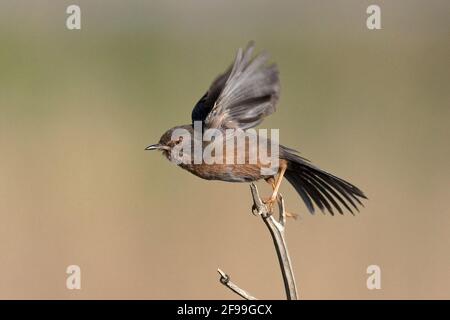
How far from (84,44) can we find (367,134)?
13.4ft

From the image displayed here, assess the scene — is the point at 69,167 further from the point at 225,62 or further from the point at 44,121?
the point at 225,62

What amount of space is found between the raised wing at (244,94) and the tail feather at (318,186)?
35cm

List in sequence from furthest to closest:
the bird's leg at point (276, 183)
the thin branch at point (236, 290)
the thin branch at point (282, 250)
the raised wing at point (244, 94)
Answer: the bird's leg at point (276, 183) < the raised wing at point (244, 94) < the thin branch at point (236, 290) < the thin branch at point (282, 250)

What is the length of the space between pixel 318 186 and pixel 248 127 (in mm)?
571

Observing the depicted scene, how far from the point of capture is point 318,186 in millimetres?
4500

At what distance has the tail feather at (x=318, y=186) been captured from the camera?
426 cm

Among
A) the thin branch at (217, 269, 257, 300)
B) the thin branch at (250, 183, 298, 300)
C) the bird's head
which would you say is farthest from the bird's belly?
the thin branch at (217, 269, 257, 300)

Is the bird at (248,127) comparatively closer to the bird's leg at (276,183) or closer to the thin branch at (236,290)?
the bird's leg at (276,183)

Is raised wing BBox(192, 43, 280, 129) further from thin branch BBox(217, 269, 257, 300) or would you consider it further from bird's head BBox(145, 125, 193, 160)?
thin branch BBox(217, 269, 257, 300)

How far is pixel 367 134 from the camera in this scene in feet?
28.4

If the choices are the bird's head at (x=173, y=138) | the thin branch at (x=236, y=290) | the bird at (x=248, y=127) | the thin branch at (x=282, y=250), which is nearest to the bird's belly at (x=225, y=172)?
the bird at (x=248, y=127)

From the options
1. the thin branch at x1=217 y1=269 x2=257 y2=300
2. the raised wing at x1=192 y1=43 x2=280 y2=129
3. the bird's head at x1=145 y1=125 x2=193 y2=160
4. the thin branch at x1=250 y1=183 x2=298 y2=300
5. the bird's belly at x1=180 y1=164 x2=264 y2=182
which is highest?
the raised wing at x1=192 y1=43 x2=280 y2=129

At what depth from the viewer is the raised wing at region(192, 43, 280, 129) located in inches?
158

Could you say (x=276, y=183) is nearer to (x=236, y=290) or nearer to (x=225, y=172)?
(x=225, y=172)
